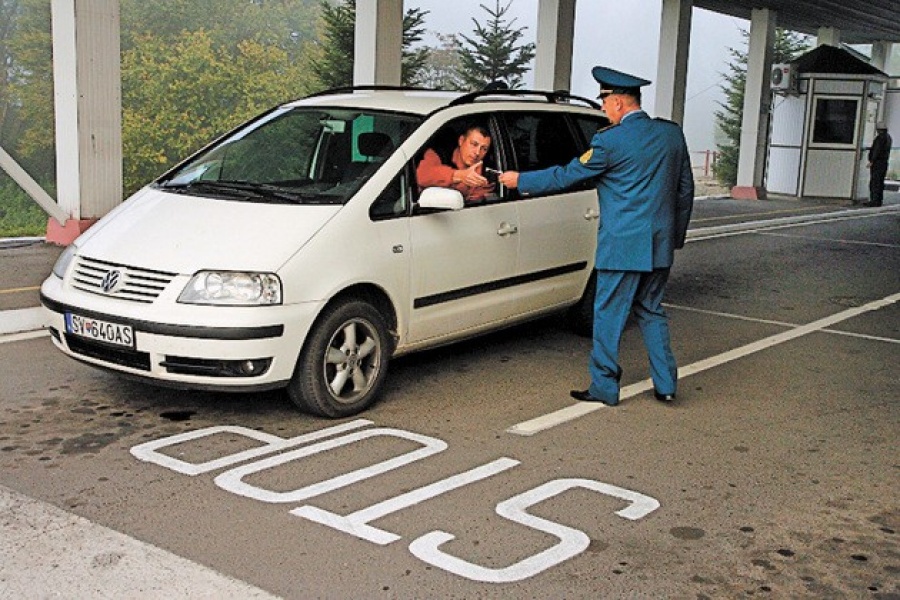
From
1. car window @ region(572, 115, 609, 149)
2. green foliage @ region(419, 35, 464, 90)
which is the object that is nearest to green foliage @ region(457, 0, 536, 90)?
green foliage @ region(419, 35, 464, 90)

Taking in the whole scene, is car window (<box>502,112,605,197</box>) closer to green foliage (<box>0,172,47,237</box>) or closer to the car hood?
the car hood

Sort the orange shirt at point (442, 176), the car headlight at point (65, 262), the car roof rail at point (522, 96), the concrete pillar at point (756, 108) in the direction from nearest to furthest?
1. the car headlight at point (65, 262)
2. the orange shirt at point (442, 176)
3. the car roof rail at point (522, 96)
4. the concrete pillar at point (756, 108)

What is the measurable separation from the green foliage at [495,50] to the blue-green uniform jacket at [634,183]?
33891mm

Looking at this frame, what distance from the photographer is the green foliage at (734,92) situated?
5353 centimetres

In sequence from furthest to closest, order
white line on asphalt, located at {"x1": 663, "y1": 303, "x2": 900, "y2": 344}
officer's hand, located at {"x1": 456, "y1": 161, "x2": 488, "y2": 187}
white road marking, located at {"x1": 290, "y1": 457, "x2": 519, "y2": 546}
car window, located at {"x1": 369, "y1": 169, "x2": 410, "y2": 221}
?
white line on asphalt, located at {"x1": 663, "y1": 303, "x2": 900, "y2": 344}, officer's hand, located at {"x1": 456, "y1": 161, "x2": 488, "y2": 187}, car window, located at {"x1": 369, "y1": 169, "x2": 410, "y2": 221}, white road marking, located at {"x1": 290, "y1": 457, "x2": 519, "y2": 546}

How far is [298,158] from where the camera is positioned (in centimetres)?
665

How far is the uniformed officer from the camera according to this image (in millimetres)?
6129

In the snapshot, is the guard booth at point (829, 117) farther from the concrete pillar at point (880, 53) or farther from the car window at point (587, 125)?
the car window at point (587, 125)

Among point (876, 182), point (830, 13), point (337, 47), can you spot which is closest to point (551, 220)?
point (876, 182)

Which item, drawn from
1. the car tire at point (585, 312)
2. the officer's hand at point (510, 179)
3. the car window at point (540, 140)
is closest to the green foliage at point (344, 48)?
the car tire at point (585, 312)

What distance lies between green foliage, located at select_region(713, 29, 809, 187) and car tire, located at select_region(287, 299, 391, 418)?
4913cm

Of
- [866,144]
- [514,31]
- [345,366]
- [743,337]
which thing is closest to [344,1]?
[514,31]

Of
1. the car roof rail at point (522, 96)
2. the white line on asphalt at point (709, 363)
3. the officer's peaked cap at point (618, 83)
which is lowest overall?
the white line on asphalt at point (709, 363)

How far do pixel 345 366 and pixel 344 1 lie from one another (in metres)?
31.9
